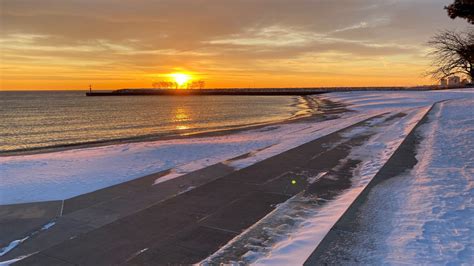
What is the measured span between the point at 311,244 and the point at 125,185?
420 centimetres

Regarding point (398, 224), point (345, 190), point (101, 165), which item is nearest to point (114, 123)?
point (101, 165)

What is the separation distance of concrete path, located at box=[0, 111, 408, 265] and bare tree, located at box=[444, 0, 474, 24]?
11.3 m

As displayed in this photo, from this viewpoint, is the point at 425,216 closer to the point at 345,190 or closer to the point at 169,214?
the point at 345,190

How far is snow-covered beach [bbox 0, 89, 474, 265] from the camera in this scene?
3695mm

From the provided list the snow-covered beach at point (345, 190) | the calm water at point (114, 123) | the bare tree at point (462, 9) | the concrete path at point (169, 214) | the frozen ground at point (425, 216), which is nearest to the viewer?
the frozen ground at point (425, 216)

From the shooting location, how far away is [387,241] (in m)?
3.80

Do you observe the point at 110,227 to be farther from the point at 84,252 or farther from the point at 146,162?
the point at 146,162

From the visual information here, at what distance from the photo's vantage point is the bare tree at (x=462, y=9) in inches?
559

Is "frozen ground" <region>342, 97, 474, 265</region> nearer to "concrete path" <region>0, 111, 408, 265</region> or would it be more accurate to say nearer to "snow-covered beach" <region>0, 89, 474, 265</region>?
"snow-covered beach" <region>0, 89, 474, 265</region>

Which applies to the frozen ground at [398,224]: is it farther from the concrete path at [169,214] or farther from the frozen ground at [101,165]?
the frozen ground at [101,165]

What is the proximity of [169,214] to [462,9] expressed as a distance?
15969 mm

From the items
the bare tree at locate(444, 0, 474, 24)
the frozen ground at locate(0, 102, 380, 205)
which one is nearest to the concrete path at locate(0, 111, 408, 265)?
the frozen ground at locate(0, 102, 380, 205)

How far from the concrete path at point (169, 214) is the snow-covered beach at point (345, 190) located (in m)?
0.32

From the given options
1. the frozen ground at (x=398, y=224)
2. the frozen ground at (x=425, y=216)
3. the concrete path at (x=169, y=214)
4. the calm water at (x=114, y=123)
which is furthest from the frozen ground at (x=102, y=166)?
the calm water at (x=114, y=123)
